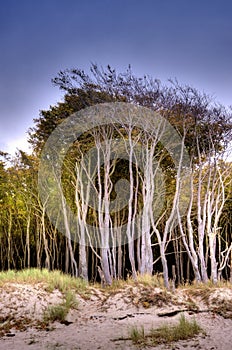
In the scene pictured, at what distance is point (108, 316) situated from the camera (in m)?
9.21

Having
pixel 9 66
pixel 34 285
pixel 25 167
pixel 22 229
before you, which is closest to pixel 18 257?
pixel 22 229

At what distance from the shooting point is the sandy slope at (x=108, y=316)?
6.95 metres

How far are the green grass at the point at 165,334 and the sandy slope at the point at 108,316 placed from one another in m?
0.18

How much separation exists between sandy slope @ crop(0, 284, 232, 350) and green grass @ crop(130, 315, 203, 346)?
18 centimetres

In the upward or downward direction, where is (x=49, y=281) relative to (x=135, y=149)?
downward

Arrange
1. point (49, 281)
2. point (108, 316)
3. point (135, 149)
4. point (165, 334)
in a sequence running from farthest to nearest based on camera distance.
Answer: point (135, 149) → point (49, 281) → point (108, 316) → point (165, 334)

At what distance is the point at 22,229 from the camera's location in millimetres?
21516

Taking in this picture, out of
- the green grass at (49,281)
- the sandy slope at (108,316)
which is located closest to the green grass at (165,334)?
the sandy slope at (108,316)

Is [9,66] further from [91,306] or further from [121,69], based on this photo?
[91,306]

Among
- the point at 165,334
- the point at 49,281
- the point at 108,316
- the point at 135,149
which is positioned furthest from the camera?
the point at 135,149

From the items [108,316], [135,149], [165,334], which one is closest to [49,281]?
[108,316]

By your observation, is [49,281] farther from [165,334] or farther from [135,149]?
[135,149]

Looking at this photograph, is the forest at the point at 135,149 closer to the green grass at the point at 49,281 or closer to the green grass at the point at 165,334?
the green grass at the point at 49,281

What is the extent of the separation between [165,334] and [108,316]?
8.33ft
